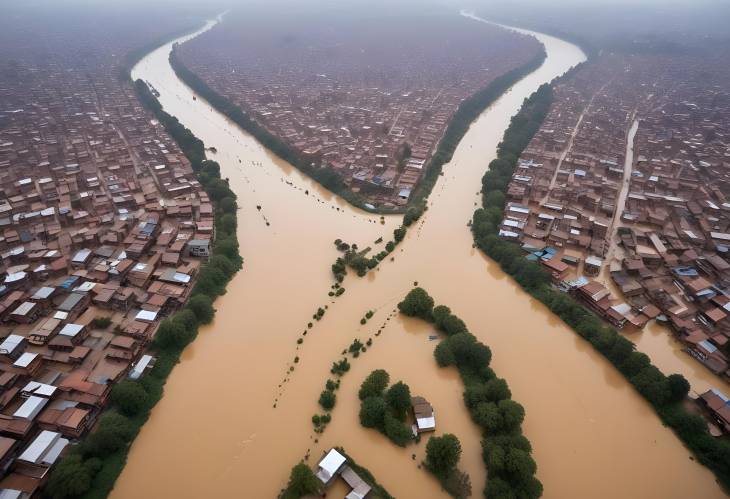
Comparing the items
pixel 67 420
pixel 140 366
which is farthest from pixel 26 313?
pixel 67 420

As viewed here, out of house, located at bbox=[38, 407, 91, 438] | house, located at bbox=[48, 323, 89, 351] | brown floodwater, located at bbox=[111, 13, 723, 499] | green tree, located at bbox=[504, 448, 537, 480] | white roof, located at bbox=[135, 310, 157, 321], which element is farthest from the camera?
white roof, located at bbox=[135, 310, 157, 321]

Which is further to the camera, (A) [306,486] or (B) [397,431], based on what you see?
(B) [397,431]

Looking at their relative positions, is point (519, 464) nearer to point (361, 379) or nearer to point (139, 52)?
point (361, 379)

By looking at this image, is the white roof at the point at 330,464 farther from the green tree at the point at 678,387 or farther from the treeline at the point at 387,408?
the green tree at the point at 678,387

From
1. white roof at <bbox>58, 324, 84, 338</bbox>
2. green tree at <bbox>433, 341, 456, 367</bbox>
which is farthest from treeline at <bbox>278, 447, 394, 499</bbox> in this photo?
white roof at <bbox>58, 324, 84, 338</bbox>

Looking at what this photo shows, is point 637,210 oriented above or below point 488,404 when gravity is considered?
above

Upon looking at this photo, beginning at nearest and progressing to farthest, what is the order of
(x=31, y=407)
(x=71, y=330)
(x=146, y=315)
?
(x=31, y=407)
(x=71, y=330)
(x=146, y=315)

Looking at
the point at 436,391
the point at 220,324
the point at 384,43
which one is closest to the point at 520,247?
the point at 436,391

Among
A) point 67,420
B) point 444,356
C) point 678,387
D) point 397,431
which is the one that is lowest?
point 67,420

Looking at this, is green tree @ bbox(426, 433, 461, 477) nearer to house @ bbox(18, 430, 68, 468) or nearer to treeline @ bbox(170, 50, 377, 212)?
house @ bbox(18, 430, 68, 468)
